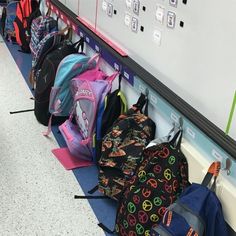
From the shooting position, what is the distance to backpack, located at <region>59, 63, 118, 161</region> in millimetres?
2252

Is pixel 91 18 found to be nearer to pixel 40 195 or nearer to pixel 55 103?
pixel 55 103

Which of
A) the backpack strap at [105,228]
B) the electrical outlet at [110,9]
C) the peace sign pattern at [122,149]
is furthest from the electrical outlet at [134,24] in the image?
the backpack strap at [105,228]

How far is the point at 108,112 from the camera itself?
2.22m

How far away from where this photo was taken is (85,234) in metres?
1.91

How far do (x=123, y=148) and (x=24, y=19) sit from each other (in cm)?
265

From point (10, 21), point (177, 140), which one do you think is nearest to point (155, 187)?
point (177, 140)

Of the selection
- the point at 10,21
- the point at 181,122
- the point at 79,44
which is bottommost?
the point at 10,21

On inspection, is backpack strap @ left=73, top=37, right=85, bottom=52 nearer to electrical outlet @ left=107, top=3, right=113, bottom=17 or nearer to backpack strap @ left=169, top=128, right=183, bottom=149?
electrical outlet @ left=107, top=3, right=113, bottom=17

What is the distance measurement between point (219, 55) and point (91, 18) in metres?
1.41

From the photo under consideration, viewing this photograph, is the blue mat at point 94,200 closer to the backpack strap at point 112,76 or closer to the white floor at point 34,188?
the white floor at point 34,188

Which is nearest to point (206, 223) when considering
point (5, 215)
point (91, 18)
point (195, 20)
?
point (195, 20)

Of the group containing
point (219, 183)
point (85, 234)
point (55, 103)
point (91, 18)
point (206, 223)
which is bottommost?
point (85, 234)

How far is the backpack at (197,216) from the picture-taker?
4.57ft

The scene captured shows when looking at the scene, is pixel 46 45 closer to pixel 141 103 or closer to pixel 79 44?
pixel 79 44
